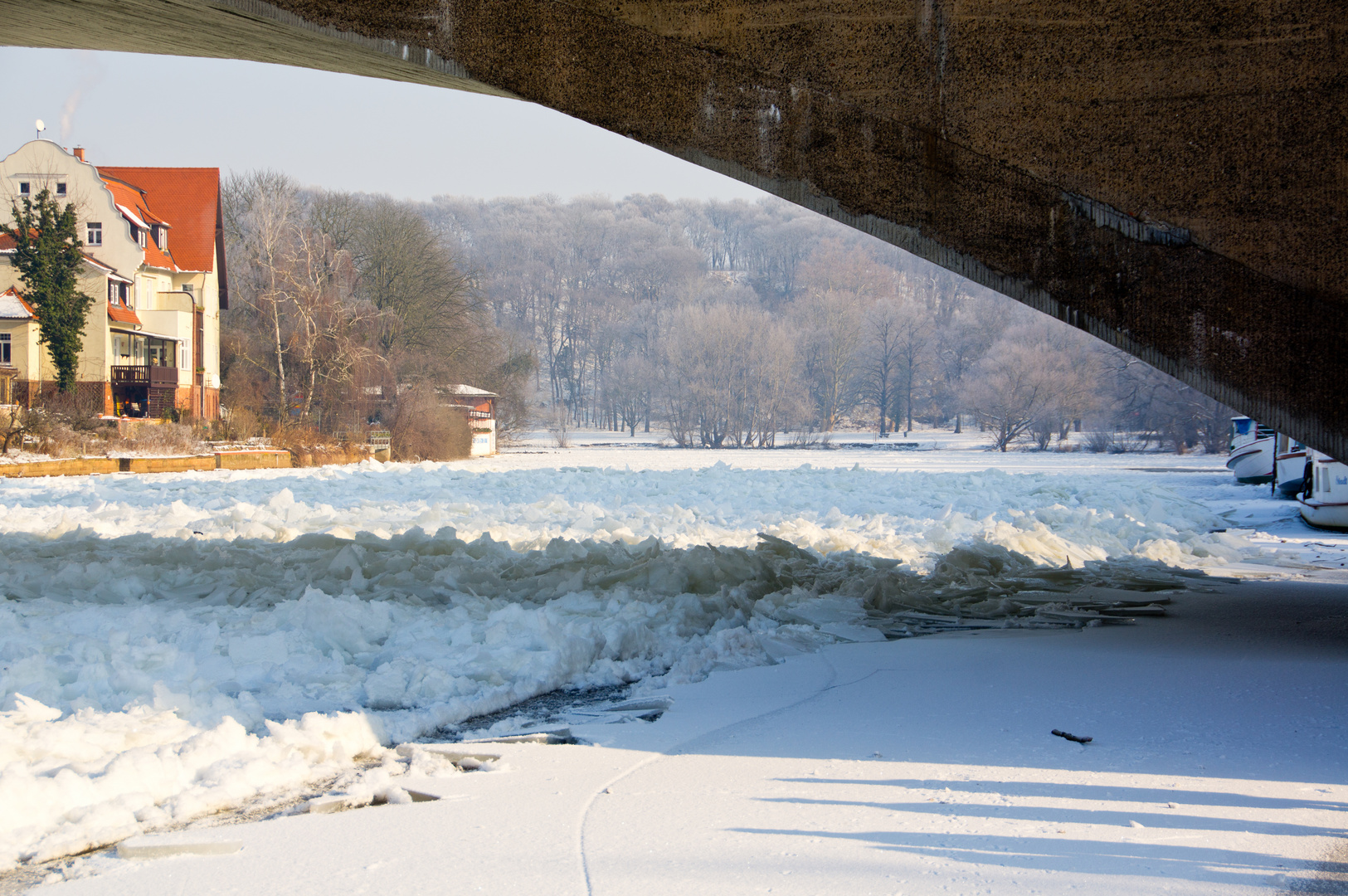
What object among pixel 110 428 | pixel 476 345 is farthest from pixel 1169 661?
pixel 476 345

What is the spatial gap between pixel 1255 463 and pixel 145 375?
1225 inches

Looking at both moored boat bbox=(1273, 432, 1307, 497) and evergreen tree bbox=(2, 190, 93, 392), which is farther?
evergreen tree bbox=(2, 190, 93, 392)

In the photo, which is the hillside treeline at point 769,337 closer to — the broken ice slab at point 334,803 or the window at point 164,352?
the window at point 164,352

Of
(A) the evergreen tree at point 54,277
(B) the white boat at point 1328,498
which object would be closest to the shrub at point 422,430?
(A) the evergreen tree at point 54,277

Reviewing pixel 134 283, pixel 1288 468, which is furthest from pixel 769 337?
pixel 1288 468

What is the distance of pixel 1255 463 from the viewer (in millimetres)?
20938

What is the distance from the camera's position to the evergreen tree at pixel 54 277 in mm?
27453

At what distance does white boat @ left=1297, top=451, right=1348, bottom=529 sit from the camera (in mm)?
11531

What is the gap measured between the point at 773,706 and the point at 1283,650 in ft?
9.17

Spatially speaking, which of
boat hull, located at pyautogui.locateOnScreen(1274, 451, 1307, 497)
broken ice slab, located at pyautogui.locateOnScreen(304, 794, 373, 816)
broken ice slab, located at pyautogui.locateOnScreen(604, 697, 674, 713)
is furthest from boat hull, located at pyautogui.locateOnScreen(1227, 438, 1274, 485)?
broken ice slab, located at pyautogui.locateOnScreen(304, 794, 373, 816)

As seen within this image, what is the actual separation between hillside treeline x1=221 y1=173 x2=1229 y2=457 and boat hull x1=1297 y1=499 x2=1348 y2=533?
77.4 feet

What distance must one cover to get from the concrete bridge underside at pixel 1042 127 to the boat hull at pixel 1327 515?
940cm

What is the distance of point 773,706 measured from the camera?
4227mm

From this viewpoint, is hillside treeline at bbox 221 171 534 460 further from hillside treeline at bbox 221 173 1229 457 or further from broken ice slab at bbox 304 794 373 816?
broken ice slab at bbox 304 794 373 816
